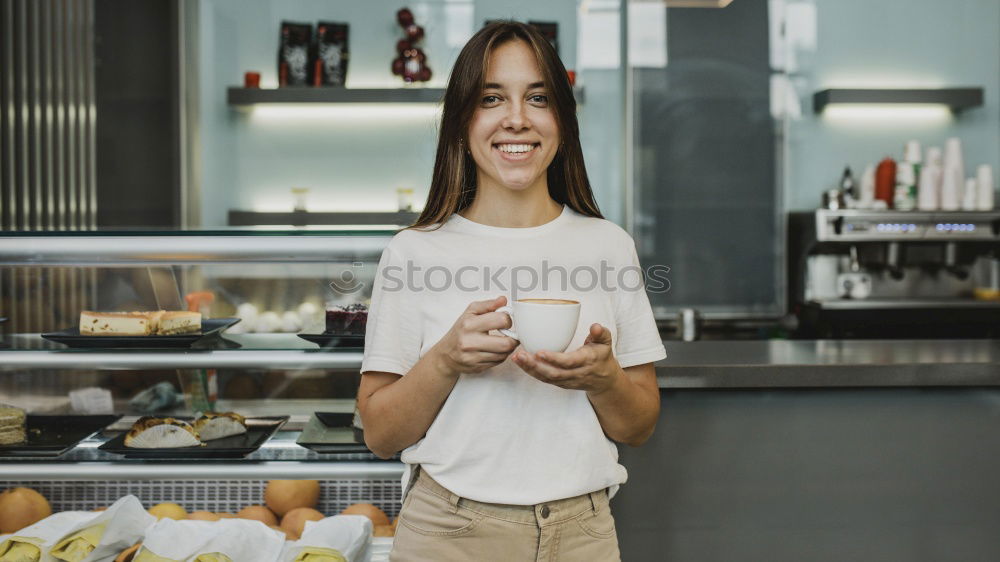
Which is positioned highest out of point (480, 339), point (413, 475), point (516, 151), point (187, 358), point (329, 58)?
point (329, 58)

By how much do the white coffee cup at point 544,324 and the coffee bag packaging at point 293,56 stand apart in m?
3.53

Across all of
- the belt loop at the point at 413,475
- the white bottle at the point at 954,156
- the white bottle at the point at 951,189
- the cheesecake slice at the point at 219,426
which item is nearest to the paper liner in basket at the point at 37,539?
the cheesecake slice at the point at 219,426

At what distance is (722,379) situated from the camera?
1709 mm

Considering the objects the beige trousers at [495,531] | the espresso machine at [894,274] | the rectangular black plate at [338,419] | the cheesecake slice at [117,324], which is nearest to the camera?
the beige trousers at [495,531]

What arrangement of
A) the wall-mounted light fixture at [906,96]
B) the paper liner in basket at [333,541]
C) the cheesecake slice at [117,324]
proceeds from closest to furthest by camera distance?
the paper liner in basket at [333,541], the cheesecake slice at [117,324], the wall-mounted light fixture at [906,96]

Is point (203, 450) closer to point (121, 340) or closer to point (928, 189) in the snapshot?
point (121, 340)

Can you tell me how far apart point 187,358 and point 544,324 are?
92cm

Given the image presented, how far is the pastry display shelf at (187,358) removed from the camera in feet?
5.32

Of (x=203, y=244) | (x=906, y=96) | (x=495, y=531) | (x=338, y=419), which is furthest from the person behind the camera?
(x=906, y=96)

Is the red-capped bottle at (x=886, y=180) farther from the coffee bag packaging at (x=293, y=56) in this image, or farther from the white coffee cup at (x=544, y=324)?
the white coffee cup at (x=544, y=324)

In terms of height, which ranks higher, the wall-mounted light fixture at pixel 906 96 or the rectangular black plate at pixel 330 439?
the wall-mounted light fixture at pixel 906 96

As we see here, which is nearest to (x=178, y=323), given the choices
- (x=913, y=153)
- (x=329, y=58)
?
(x=329, y=58)

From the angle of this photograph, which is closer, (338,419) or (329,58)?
(338,419)

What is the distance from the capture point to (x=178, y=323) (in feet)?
5.58
